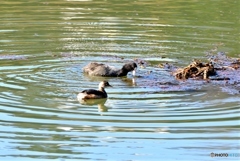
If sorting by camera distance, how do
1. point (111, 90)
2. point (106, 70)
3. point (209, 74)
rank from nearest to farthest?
point (111, 90) → point (209, 74) → point (106, 70)

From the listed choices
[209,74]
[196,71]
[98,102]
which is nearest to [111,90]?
[98,102]

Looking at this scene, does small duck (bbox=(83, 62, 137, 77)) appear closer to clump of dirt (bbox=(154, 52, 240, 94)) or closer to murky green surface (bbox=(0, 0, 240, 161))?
murky green surface (bbox=(0, 0, 240, 161))

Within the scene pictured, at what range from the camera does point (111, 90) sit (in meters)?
14.7

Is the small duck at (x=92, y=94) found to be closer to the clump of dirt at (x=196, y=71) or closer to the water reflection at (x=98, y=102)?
the water reflection at (x=98, y=102)

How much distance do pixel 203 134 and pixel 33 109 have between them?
314cm

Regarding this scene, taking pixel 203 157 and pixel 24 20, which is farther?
pixel 24 20

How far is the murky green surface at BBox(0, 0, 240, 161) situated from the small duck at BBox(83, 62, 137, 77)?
16 centimetres

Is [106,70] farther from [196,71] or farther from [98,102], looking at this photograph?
[98,102]

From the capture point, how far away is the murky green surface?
1091 centimetres

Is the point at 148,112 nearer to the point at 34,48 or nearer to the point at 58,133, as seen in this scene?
the point at 58,133

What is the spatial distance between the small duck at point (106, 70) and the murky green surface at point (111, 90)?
0.53 ft

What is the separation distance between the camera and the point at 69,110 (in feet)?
42.4

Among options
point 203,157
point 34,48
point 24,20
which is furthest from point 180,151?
point 24,20

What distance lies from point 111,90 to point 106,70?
5.16 ft
